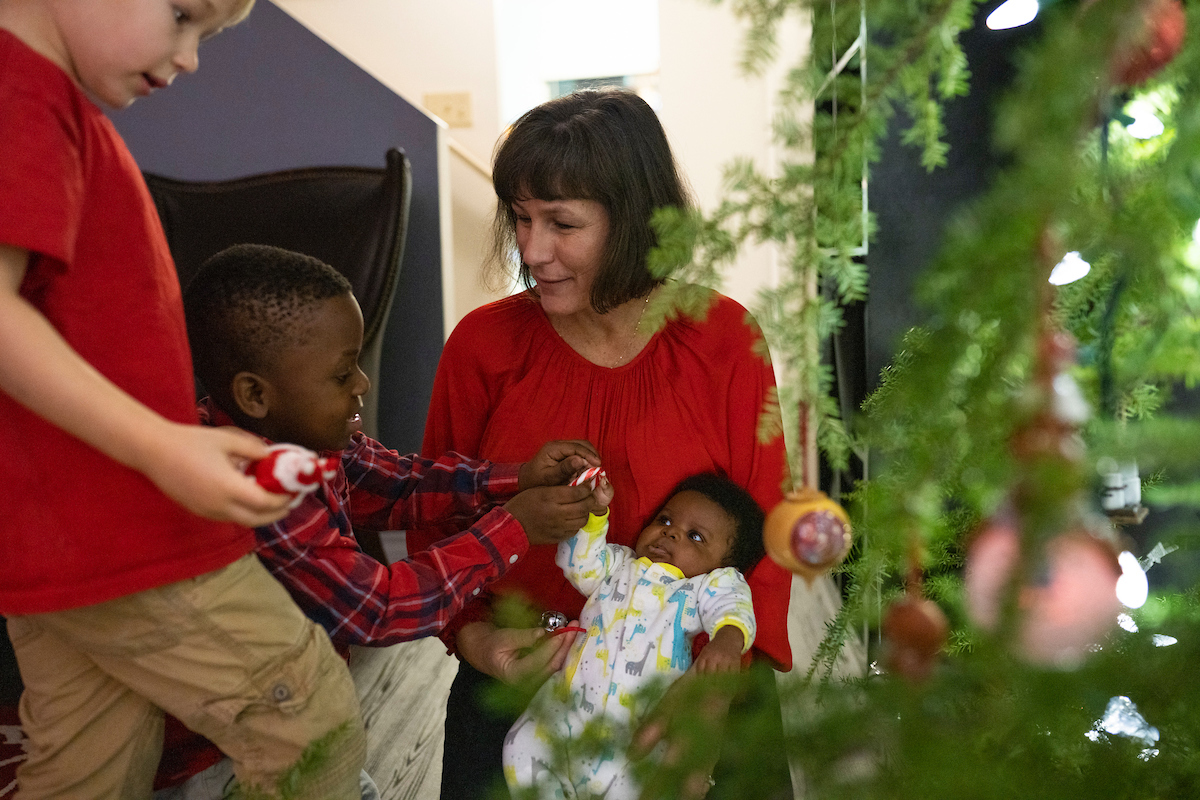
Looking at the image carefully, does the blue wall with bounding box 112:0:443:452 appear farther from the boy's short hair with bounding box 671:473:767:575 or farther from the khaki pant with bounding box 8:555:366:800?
the khaki pant with bounding box 8:555:366:800

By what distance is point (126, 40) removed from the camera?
626 millimetres

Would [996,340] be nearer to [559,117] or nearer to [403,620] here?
[403,620]

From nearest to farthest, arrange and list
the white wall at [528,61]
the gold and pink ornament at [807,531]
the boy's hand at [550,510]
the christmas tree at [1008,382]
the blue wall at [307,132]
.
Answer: the christmas tree at [1008,382], the gold and pink ornament at [807,531], the boy's hand at [550,510], the blue wall at [307,132], the white wall at [528,61]

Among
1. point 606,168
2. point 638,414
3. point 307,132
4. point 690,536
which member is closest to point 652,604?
point 690,536

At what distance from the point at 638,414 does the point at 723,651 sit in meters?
0.32

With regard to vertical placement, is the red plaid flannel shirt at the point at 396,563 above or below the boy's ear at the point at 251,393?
below

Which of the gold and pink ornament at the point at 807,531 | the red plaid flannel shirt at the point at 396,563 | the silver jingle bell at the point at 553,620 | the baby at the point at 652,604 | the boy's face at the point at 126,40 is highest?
the boy's face at the point at 126,40

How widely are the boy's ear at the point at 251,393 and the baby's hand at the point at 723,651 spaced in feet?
1.74

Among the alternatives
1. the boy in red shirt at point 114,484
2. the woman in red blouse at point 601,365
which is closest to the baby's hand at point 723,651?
the woman in red blouse at point 601,365

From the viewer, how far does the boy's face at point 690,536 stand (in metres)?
1.08

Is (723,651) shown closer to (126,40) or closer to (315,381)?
(315,381)

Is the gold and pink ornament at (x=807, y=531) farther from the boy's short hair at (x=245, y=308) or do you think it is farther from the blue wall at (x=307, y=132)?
the blue wall at (x=307, y=132)

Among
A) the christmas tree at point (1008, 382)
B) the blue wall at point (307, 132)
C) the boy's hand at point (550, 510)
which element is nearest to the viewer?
the christmas tree at point (1008, 382)

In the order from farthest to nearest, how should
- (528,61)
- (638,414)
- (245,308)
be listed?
(528,61), (638,414), (245,308)
